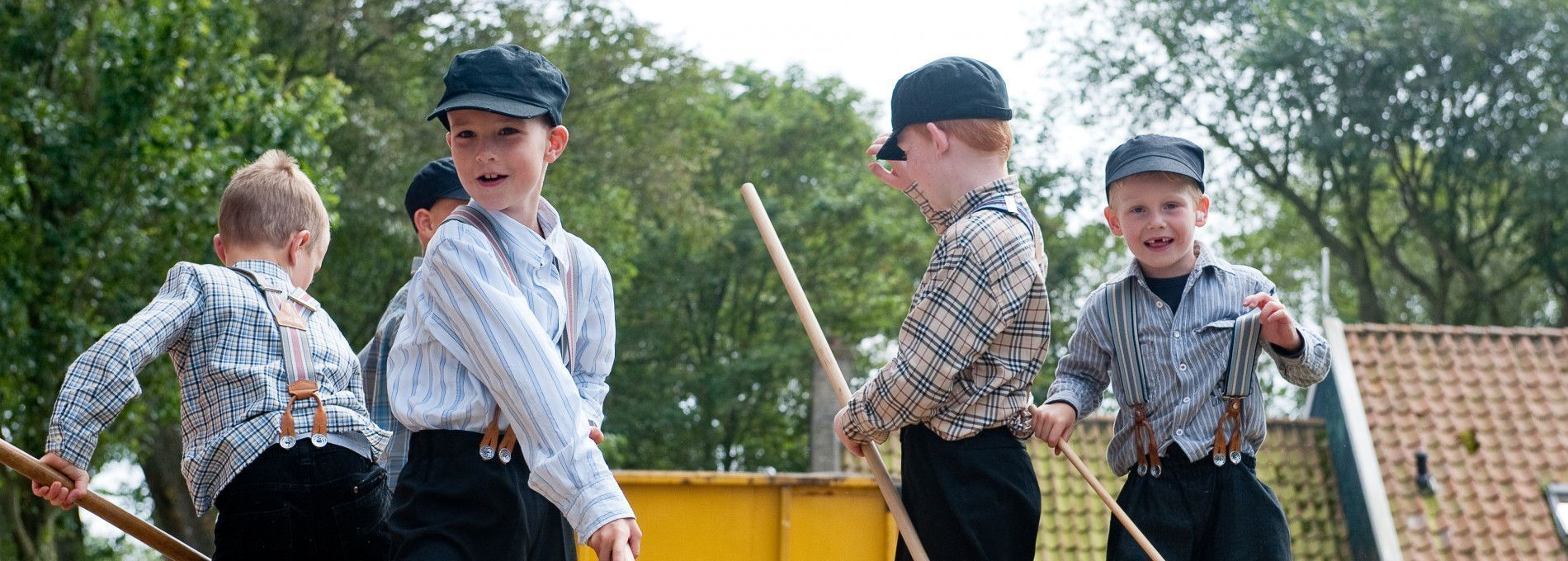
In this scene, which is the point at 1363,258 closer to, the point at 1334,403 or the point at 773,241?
the point at 1334,403

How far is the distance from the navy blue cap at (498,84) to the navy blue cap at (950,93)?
880 mm

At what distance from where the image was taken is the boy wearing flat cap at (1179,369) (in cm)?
374

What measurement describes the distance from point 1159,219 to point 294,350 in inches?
86.0

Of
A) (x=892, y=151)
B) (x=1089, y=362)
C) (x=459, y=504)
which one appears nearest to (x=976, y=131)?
(x=892, y=151)

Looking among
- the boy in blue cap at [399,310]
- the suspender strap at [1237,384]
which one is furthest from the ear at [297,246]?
the suspender strap at [1237,384]

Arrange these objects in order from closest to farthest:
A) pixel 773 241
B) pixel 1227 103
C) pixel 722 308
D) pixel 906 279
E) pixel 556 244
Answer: pixel 556 244 → pixel 773 241 → pixel 1227 103 → pixel 906 279 → pixel 722 308

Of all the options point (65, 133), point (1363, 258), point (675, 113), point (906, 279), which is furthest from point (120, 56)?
point (1363, 258)

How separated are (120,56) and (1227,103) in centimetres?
1698

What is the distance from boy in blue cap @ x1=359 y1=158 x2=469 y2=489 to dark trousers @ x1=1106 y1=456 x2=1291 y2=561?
5.70ft

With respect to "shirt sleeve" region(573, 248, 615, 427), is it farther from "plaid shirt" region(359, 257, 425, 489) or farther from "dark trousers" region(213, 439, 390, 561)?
"plaid shirt" region(359, 257, 425, 489)

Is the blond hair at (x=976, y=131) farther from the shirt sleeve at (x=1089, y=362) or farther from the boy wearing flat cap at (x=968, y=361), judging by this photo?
the shirt sleeve at (x=1089, y=362)

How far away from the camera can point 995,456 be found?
3.52 metres

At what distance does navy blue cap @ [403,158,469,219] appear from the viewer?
4.96m

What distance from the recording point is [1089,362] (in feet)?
13.5
